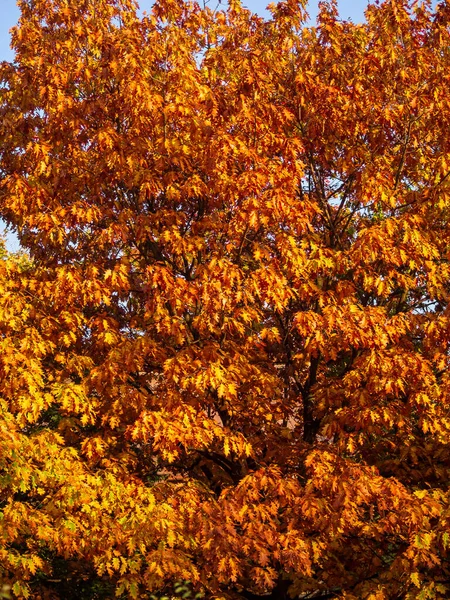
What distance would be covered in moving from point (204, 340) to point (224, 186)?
88.7 inches

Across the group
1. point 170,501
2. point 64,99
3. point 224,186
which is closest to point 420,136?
point 224,186

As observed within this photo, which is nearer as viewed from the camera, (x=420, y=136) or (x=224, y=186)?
(x=224, y=186)

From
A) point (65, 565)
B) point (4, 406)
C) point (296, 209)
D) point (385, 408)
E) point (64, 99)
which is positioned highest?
point (64, 99)

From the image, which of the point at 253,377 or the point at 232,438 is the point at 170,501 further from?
the point at 253,377

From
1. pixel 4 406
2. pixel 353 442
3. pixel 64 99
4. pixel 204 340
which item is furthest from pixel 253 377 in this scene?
pixel 64 99

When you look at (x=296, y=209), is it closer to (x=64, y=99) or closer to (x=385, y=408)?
(x=385, y=408)

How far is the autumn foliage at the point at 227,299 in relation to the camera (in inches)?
320

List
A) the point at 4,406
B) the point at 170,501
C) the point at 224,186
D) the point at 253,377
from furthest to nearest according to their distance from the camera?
the point at 253,377 → the point at 224,186 → the point at 170,501 → the point at 4,406

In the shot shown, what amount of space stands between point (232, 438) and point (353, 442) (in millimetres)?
1607

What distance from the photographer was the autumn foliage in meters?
8.14

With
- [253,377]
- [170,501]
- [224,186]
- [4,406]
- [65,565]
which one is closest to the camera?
[4,406]

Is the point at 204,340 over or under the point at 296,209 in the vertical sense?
under

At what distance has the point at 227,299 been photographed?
332 inches

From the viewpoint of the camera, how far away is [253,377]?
979cm
